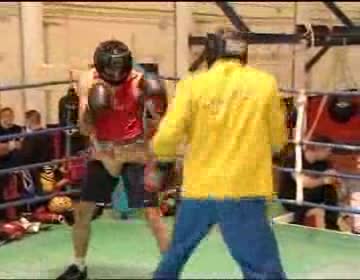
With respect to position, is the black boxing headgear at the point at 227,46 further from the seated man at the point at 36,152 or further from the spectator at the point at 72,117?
the seated man at the point at 36,152

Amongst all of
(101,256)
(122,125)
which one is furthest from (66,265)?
(122,125)

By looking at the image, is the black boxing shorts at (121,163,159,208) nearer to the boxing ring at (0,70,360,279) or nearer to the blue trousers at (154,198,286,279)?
the boxing ring at (0,70,360,279)

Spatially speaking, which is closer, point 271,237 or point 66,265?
point 271,237

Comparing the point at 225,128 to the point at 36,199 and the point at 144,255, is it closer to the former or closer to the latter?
the point at 144,255

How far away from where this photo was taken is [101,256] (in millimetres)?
3385

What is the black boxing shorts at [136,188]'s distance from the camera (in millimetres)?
2785

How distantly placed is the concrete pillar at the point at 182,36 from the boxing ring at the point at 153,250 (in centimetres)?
196

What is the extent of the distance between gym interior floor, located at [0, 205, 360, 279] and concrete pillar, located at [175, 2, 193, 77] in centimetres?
209

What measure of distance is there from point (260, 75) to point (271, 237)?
50 cm

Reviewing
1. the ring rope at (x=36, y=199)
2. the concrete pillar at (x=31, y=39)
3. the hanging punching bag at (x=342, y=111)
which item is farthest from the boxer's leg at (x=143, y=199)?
the hanging punching bag at (x=342, y=111)

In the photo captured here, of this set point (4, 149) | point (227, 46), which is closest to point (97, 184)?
point (227, 46)

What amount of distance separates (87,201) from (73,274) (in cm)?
33

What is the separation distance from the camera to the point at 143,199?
2.79m

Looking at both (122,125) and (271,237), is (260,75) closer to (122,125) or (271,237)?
(271,237)
